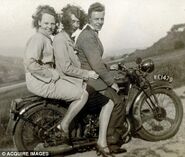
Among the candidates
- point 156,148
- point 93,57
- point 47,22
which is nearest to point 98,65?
point 93,57

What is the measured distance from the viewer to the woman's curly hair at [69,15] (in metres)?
4.22

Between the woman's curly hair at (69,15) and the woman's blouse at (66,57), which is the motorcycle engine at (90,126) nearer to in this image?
the woman's blouse at (66,57)

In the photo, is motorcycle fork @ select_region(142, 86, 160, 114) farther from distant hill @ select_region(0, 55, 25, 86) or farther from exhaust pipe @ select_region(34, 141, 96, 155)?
distant hill @ select_region(0, 55, 25, 86)

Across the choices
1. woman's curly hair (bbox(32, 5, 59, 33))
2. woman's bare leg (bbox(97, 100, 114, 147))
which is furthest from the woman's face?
woman's bare leg (bbox(97, 100, 114, 147))

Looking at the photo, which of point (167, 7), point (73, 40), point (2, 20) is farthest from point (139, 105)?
point (2, 20)

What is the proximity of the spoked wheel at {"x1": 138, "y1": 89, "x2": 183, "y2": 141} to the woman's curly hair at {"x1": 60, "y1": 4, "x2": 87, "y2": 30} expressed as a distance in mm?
1190

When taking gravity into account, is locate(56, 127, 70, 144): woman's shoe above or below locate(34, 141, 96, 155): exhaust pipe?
above

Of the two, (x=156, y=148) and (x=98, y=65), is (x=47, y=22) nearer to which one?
(x=98, y=65)

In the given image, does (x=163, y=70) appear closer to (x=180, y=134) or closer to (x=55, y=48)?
(x=180, y=134)

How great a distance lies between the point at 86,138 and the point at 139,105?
748 mm

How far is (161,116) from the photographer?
4523 mm

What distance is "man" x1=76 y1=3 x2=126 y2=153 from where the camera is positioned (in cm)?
412

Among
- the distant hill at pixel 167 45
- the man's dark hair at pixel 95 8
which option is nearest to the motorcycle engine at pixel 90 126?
the distant hill at pixel 167 45

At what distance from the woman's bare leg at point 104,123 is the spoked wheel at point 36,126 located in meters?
0.44
